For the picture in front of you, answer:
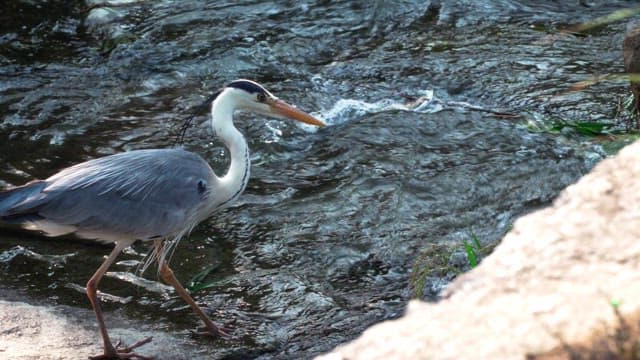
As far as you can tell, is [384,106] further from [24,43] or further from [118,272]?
[24,43]

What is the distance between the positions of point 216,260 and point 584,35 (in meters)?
4.19

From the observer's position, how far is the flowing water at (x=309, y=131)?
5.14 metres

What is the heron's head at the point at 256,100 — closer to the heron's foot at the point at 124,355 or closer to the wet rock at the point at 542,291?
the heron's foot at the point at 124,355

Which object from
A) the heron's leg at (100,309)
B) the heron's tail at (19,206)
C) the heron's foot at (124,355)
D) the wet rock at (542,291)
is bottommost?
the heron's foot at (124,355)

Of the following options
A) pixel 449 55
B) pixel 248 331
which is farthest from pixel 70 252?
pixel 449 55

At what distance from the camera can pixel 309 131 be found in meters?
7.00

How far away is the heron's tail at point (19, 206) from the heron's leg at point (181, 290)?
26.4 inches

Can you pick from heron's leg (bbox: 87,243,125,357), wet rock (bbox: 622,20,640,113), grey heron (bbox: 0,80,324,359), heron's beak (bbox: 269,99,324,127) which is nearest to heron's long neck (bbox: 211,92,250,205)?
grey heron (bbox: 0,80,324,359)

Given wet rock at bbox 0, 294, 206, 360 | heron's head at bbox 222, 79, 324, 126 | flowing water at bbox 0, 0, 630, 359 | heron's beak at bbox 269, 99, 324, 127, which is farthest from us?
heron's beak at bbox 269, 99, 324, 127

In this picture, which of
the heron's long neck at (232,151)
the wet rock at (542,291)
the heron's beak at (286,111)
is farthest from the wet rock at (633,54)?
the wet rock at (542,291)

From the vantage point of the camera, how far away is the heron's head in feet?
17.4

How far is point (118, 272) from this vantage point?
211 inches

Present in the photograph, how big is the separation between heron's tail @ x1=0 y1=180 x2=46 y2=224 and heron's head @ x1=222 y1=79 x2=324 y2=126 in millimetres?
1213

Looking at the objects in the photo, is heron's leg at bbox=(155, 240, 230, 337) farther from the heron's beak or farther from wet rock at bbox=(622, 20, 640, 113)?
wet rock at bbox=(622, 20, 640, 113)
